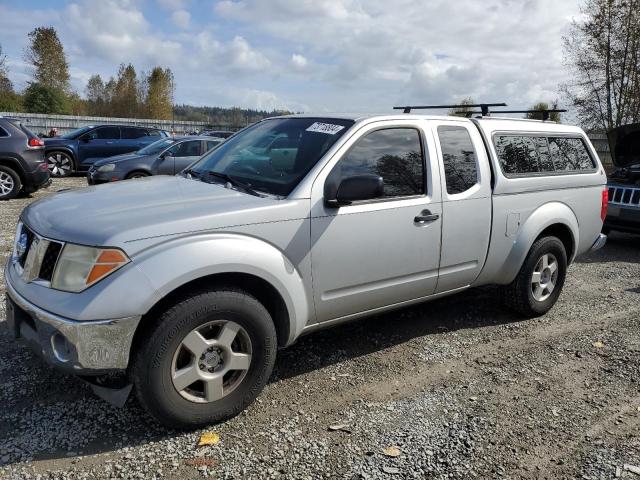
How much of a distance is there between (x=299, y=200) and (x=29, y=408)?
6.65 ft

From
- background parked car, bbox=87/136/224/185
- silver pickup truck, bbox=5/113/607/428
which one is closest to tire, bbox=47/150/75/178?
background parked car, bbox=87/136/224/185

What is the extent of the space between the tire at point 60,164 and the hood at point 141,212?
13607 mm

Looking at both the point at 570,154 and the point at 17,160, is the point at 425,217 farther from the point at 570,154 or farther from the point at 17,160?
the point at 17,160

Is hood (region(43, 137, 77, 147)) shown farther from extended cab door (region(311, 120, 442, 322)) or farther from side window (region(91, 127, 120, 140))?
extended cab door (region(311, 120, 442, 322))

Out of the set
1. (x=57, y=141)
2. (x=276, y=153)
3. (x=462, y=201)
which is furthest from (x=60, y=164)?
(x=462, y=201)

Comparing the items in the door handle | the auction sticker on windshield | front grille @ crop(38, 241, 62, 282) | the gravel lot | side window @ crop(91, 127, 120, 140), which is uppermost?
side window @ crop(91, 127, 120, 140)

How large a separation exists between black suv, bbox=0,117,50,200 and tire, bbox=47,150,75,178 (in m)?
4.65

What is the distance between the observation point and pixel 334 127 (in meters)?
3.68

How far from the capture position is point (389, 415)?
128 inches

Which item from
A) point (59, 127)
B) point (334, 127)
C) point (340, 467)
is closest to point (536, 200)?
point (334, 127)

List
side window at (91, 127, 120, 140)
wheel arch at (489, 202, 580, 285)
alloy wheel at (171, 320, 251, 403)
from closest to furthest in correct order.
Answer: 1. alloy wheel at (171, 320, 251, 403)
2. wheel arch at (489, 202, 580, 285)
3. side window at (91, 127, 120, 140)

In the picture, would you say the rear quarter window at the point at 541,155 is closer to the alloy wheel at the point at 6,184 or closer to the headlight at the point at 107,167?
the headlight at the point at 107,167

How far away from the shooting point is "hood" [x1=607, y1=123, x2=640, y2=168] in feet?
26.5

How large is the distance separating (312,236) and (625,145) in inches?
284
